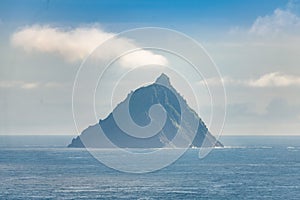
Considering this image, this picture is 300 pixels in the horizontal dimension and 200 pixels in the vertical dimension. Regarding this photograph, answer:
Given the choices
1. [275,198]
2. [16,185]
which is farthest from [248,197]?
[16,185]

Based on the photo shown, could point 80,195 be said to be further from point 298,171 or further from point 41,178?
point 298,171

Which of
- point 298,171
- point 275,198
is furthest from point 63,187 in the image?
point 298,171

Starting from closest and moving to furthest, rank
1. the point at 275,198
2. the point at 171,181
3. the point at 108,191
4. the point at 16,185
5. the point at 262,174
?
the point at 275,198, the point at 108,191, the point at 16,185, the point at 171,181, the point at 262,174

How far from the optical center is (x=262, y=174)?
187500mm

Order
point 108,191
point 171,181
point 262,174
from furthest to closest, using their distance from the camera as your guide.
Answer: point 262,174, point 171,181, point 108,191

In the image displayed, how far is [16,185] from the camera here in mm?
151000

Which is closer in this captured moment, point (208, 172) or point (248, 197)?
point (248, 197)

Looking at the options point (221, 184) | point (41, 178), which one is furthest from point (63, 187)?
point (221, 184)

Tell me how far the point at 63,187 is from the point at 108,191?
14.5 meters

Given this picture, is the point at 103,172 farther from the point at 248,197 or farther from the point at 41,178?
the point at 248,197

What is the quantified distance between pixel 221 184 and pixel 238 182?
286 inches

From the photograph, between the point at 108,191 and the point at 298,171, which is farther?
the point at 298,171

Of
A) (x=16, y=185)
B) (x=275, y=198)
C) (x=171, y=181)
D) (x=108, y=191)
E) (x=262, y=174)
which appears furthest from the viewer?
(x=262, y=174)

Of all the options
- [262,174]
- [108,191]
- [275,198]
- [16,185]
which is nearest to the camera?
[275,198]
